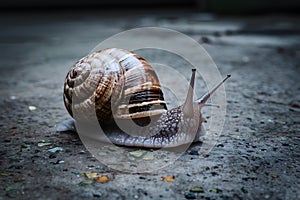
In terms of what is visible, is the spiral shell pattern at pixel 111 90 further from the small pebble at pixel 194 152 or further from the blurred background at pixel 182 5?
the blurred background at pixel 182 5

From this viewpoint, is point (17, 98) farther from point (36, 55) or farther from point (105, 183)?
point (36, 55)

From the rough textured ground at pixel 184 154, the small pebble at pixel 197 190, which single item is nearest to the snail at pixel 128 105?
the rough textured ground at pixel 184 154

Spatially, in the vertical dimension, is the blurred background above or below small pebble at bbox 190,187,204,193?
above

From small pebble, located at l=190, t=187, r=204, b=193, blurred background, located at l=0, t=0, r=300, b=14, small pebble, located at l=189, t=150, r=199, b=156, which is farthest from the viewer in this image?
blurred background, located at l=0, t=0, r=300, b=14

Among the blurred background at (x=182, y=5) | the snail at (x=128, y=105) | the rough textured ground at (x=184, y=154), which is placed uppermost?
the blurred background at (x=182, y=5)

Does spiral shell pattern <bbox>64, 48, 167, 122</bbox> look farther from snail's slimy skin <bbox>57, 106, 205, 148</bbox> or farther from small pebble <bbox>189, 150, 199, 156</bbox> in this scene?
small pebble <bbox>189, 150, 199, 156</bbox>

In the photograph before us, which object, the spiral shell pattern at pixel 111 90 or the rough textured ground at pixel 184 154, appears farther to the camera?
the spiral shell pattern at pixel 111 90

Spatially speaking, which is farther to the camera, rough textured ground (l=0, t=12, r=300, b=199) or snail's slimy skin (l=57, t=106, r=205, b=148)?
snail's slimy skin (l=57, t=106, r=205, b=148)

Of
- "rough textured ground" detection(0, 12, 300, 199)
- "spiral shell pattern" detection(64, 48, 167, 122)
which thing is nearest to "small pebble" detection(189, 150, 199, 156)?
"rough textured ground" detection(0, 12, 300, 199)

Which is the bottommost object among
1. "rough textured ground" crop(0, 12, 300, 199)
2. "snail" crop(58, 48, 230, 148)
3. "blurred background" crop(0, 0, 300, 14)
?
"rough textured ground" crop(0, 12, 300, 199)
